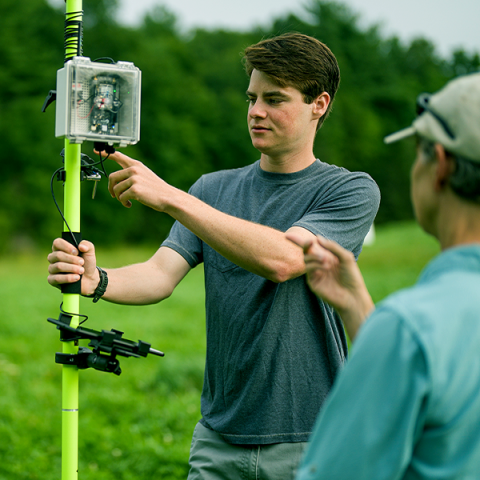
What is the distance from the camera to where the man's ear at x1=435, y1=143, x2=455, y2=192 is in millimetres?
1425

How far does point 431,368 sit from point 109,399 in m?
6.27

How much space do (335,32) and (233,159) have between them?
2200 centimetres

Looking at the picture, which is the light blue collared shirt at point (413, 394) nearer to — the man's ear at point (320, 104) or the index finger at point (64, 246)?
the index finger at point (64, 246)

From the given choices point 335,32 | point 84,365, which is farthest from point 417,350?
Result: point 335,32

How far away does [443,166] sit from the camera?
A: 4.68 ft

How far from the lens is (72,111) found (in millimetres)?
2332

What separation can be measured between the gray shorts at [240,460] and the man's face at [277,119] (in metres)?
1.28

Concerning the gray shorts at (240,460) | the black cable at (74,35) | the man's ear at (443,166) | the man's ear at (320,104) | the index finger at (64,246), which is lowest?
the gray shorts at (240,460)

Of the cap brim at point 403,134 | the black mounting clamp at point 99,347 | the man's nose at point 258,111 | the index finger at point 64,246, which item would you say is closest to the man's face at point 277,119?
the man's nose at point 258,111

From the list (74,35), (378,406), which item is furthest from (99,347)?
(378,406)

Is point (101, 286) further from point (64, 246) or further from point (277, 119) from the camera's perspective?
point (277, 119)

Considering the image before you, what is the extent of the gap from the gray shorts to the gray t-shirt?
1.8 inches

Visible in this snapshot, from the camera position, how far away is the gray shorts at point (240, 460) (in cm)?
260

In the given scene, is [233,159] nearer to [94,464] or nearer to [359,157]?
[359,157]
